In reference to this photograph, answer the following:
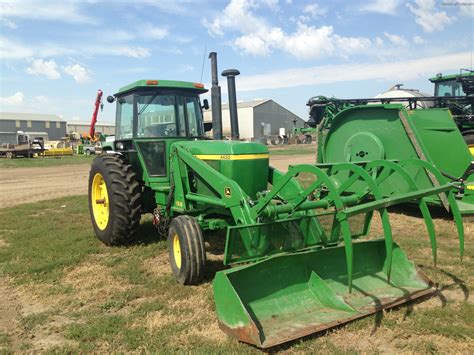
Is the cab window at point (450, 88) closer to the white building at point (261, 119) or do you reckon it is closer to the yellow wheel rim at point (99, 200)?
the yellow wheel rim at point (99, 200)

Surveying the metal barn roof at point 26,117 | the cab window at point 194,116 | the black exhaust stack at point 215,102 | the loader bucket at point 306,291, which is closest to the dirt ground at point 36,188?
the cab window at point 194,116

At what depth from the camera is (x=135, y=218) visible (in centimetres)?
561

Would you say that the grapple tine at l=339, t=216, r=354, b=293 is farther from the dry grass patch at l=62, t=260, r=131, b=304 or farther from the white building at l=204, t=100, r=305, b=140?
the white building at l=204, t=100, r=305, b=140

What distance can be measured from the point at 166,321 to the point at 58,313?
106 cm

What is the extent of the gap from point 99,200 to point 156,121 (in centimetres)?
144

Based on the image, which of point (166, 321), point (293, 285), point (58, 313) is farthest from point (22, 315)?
point (293, 285)

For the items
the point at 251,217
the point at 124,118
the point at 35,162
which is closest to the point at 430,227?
the point at 251,217

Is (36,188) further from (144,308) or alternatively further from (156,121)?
(144,308)

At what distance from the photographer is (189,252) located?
427 cm

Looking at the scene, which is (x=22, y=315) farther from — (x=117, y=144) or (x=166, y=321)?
(x=117, y=144)

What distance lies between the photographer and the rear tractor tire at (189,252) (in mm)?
4289

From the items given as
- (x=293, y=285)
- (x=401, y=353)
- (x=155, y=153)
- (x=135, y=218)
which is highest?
(x=155, y=153)

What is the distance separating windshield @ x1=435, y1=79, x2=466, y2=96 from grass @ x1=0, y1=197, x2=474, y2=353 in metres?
5.48

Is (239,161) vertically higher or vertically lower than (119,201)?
higher
